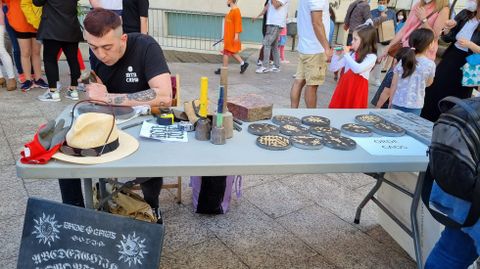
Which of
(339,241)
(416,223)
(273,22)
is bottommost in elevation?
(339,241)

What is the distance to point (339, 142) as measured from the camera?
1.89m

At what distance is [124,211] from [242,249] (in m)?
0.84

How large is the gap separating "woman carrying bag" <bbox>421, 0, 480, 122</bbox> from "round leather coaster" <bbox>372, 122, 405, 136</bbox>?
205cm

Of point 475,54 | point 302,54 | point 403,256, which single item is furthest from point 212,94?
point 403,256

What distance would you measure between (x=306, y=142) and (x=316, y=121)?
38cm

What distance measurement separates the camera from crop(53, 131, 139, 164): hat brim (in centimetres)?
147

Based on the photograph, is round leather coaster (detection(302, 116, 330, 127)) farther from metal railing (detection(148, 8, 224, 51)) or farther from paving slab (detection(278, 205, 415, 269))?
metal railing (detection(148, 8, 224, 51))

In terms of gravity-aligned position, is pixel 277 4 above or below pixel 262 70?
above

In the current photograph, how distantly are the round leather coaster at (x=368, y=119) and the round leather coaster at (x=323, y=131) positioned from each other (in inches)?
10.4

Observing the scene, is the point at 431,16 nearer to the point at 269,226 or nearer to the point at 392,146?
the point at 392,146

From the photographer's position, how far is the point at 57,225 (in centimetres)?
154

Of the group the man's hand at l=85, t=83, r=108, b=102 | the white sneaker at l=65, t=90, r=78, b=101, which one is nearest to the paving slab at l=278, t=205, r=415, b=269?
the man's hand at l=85, t=83, r=108, b=102

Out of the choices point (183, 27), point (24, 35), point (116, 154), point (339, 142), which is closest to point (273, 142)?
point (339, 142)

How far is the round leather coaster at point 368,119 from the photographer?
2.23 metres
